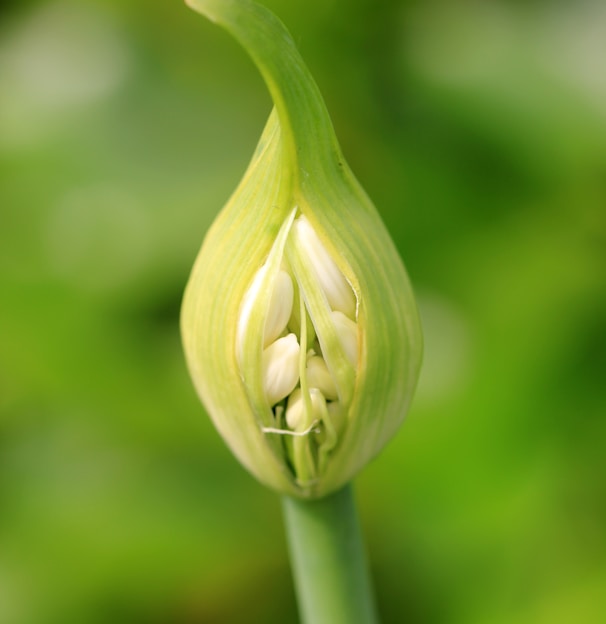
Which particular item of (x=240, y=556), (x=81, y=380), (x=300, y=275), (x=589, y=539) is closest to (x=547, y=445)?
(x=589, y=539)

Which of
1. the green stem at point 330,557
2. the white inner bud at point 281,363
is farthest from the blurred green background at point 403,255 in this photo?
the white inner bud at point 281,363

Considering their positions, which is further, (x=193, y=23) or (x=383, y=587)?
(x=193, y=23)

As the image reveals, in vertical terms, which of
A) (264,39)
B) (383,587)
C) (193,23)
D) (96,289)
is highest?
(193,23)

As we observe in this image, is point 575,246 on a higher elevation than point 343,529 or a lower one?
higher

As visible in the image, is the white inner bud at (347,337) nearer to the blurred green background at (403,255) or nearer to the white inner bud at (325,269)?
the white inner bud at (325,269)

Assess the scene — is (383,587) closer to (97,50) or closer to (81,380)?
(81,380)

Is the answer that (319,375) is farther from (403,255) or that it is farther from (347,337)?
(403,255)

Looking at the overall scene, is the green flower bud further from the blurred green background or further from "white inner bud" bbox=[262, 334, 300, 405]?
the blurred green background

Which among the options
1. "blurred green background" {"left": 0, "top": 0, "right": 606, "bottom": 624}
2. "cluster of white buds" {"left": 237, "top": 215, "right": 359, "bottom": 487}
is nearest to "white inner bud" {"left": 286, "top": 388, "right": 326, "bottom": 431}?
"cluster of white buds" {"left": 237, "top": 215, "right": 359, "bottom": 487}
